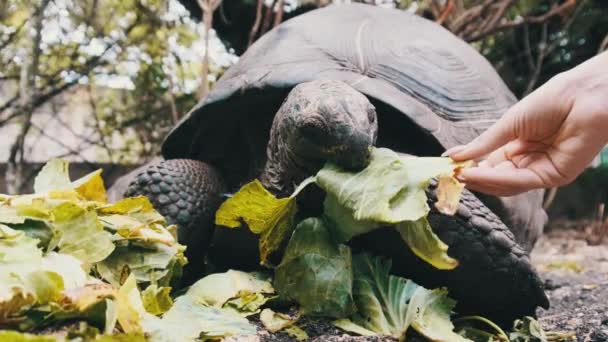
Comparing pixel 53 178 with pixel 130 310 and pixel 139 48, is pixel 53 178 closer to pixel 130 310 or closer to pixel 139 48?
pixel 130 310

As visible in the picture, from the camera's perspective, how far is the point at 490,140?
182 centimetres

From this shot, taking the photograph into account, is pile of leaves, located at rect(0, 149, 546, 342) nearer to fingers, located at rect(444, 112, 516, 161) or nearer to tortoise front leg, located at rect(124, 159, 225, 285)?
fingers, located at rect(444, 112, 516, 161)

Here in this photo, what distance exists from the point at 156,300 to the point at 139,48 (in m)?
4.31

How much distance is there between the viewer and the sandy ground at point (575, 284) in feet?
5.95

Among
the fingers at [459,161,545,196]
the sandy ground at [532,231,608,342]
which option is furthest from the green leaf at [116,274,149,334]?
the sandy ground at [532,231,608,342]

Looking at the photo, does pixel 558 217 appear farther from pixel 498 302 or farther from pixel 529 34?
pixel 498 302

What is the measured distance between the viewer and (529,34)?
6625 mm

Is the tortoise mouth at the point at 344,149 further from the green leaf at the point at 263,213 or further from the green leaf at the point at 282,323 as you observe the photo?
the green leaf at the point at 282,323

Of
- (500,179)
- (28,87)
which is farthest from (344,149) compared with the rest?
(28,87)

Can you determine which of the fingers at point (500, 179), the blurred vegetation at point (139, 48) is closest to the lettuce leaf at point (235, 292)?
the fingers at point (500, 179)

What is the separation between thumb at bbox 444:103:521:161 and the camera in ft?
5.90

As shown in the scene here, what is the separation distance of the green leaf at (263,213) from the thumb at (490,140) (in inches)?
19.5

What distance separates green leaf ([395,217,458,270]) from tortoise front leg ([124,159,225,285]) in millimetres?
813

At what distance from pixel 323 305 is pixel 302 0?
12.3 feet
